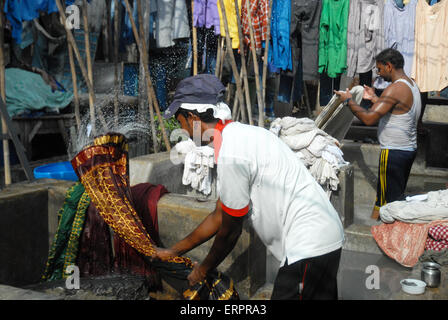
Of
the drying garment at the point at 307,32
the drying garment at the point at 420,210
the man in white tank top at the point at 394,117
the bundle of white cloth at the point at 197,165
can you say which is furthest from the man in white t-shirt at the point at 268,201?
the drying garment at the point at 307,32

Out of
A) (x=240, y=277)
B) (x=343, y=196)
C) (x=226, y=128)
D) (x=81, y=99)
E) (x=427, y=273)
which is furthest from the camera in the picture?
(x=81, y=99)

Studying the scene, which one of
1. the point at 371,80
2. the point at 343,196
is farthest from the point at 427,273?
the point at 371,80

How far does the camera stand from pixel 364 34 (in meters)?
6.34

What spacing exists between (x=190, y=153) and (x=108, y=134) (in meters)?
1.63

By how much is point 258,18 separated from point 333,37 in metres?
1.20

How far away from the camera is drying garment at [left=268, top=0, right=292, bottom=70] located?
21.4 feet

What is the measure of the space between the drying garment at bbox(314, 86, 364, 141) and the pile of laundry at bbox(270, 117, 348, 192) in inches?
14.5

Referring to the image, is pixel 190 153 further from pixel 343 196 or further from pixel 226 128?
pixel 226 128

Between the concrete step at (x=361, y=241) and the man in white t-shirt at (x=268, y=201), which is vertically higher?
the man in white t-shirt at (x=268, y=201)

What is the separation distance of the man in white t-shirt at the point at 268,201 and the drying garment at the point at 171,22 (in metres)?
5.08

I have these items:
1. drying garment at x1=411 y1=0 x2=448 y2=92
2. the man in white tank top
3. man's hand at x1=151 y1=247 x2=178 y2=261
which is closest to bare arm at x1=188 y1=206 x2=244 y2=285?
man's hand at x1=151 y1=247 x2=178 y2=261

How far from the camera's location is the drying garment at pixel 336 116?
17.0ft

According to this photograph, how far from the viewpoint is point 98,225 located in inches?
145

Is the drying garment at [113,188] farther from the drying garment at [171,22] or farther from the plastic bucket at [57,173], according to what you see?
the drying garment at [171,22]
